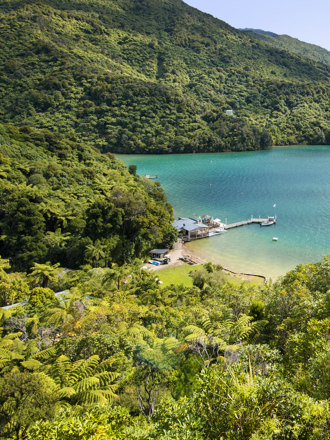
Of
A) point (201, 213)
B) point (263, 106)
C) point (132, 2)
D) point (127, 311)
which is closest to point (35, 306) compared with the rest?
point (127, 311)

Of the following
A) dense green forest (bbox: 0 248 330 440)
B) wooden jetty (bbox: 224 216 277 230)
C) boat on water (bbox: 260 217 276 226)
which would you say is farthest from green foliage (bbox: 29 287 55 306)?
boat on water (bbox: 260 217 276 226)

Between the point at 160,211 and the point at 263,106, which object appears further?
the point at 263,106

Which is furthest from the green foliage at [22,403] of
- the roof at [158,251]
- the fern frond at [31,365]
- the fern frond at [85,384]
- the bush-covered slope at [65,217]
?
the roof at [158,251]

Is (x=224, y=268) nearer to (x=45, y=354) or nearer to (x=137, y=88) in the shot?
(x=45, y=354)

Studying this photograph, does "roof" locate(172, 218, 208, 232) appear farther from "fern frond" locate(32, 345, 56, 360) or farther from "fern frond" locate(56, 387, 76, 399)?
"fern frond" locate(56, 387, 76, 399)

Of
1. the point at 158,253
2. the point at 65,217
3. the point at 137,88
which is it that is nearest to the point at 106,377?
the point at 65,217

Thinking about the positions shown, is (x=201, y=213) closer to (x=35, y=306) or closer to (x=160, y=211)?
(x=160, y=211)
